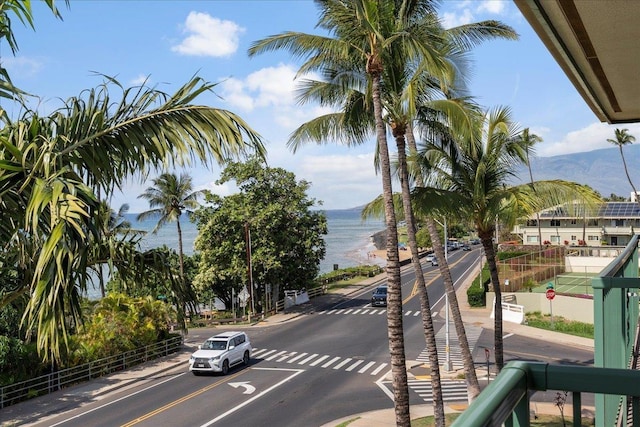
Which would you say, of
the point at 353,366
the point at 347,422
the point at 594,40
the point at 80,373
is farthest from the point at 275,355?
the point at 594,40

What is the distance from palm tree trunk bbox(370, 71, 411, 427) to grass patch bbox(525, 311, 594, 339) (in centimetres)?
2214

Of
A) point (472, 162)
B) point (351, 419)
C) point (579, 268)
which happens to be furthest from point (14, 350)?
point (579, 268)

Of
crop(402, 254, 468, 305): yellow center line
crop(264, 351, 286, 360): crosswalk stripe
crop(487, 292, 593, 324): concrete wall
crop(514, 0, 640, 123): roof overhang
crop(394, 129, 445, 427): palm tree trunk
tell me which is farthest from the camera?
crop(402, 254, 468, 305): yellow center line

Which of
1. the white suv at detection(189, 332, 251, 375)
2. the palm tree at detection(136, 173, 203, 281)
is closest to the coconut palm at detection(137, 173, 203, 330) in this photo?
the palm tree at detection(136, 173, 203, 281)

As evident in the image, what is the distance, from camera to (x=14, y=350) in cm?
2186

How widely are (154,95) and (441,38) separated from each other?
42.7 feet

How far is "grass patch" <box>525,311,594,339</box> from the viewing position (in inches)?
1276

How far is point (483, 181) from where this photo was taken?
1770 centimetres

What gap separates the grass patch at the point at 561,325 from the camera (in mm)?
32406

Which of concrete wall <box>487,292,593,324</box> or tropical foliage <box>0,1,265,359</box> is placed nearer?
tropical foliage <box>0,1,265,359</box>

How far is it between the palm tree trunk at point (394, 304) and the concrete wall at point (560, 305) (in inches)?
893

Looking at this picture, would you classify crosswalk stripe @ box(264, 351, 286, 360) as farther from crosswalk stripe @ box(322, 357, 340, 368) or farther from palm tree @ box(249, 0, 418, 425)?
palm tree @ box(249, 0, 418, 425)

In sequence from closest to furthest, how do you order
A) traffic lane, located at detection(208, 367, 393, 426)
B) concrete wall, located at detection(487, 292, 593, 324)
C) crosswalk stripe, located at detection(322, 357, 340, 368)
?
traffic lane, located at detection(208, 367, 393, 426) → crosswalk stripe, located at detection(322, 357, 340, 368) → concrete wall, located at detection(487, 292, 593, 324)

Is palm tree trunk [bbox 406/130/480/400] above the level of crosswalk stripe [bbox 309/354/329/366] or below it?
above
